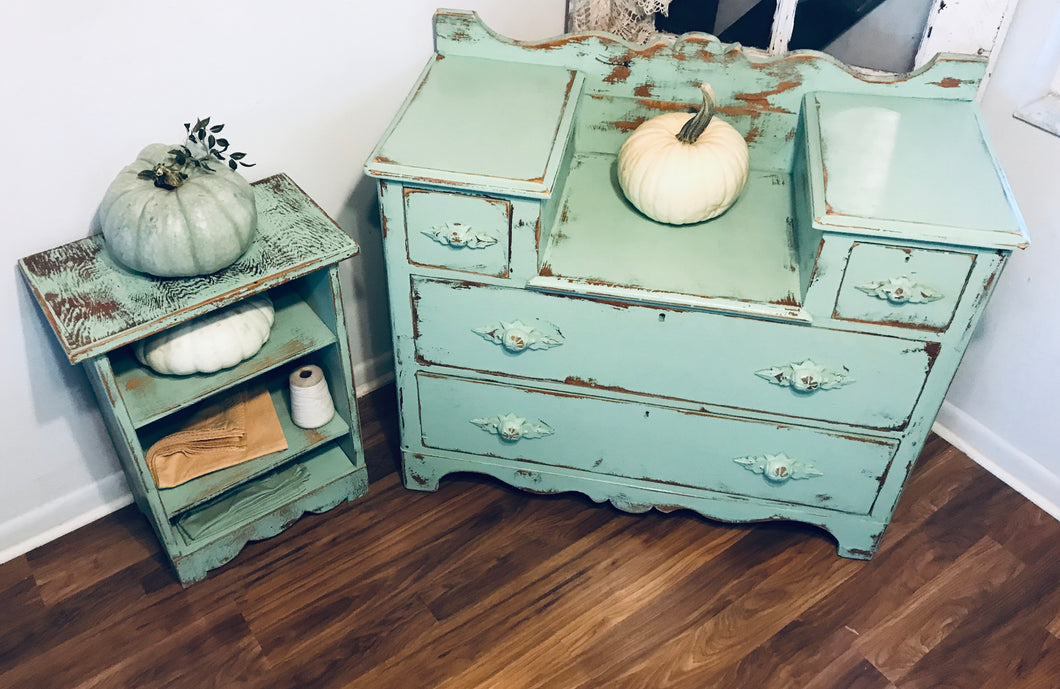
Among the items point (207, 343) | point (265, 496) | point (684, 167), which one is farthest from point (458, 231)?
point (265, 496)

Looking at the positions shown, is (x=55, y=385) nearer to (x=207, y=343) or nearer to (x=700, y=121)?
(x=207, y=343)

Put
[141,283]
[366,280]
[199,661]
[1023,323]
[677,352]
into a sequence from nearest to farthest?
[141,283], [677,352], [199,661], [1023,323], [366,280]

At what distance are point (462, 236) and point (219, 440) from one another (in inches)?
30.2

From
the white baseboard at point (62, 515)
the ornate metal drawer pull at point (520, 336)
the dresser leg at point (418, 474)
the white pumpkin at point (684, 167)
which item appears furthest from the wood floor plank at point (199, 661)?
the white pumpkin at point (684, 167)

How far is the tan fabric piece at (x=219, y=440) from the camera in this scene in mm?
1869

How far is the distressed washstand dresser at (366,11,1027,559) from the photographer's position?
155cm

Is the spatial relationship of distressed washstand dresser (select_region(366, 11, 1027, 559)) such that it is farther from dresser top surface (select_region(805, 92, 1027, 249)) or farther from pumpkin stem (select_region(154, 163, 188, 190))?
pumpkin stem (select_region(154, 163, 188, 190))

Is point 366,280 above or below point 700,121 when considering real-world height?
below

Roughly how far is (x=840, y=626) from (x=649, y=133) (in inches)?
45.6

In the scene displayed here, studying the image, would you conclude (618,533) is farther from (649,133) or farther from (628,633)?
(649,133)

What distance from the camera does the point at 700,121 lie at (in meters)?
1.63

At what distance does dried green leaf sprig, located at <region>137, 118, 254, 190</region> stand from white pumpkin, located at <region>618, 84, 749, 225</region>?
75cm

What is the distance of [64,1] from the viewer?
1444 millimetres

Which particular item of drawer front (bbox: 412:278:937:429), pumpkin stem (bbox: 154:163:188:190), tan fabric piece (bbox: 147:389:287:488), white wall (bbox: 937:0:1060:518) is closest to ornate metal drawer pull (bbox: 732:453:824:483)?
drawer front (bbox: 412:278:937:429)
